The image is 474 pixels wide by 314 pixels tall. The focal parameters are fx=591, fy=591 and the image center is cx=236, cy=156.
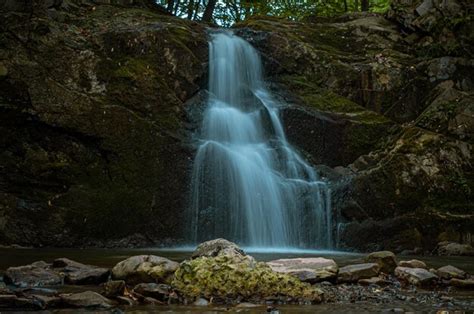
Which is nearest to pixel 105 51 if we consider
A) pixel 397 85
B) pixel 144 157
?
pixel 144 157

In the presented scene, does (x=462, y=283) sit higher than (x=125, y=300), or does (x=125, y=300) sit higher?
Result: (x=125, y=300)

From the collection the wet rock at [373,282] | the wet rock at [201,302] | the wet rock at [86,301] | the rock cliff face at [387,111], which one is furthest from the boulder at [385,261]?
the rock cliff face at [387,111]

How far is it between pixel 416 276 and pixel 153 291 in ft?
9.87

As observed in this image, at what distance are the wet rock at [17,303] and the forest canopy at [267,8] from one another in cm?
1880

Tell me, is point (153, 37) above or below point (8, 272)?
above

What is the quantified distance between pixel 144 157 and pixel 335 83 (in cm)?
595

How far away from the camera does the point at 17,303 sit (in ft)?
14.4

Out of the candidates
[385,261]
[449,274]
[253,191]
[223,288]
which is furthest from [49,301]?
[253,191]

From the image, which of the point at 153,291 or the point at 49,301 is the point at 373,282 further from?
the point at 49,301

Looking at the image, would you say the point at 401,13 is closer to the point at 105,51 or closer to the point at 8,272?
the point at 105,51

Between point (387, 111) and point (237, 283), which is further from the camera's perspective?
point (387, 111)

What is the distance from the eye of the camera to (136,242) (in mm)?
11227

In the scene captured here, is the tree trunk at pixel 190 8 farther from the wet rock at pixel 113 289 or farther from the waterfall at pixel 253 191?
the wet rock at pixel 113 289

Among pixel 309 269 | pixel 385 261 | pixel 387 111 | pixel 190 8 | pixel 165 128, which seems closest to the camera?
pixel 309 269
